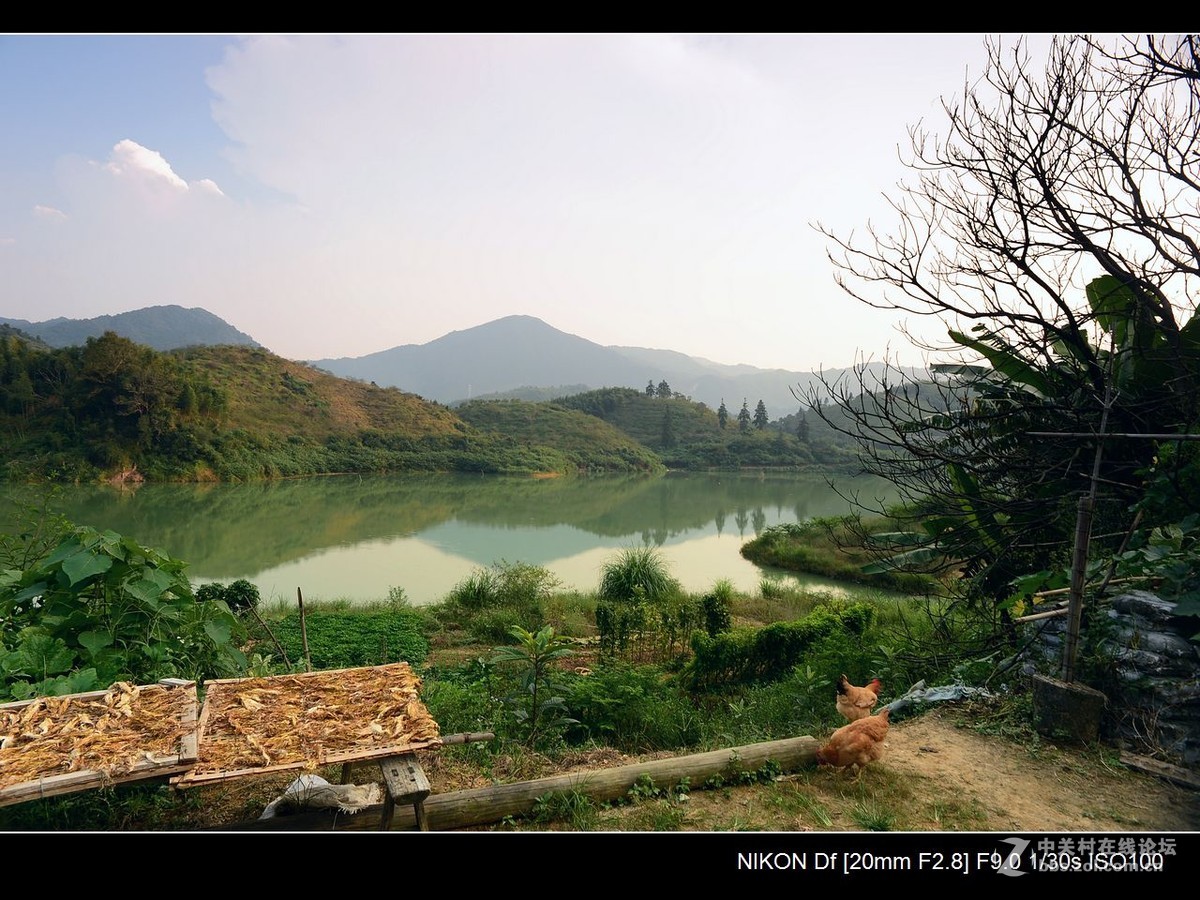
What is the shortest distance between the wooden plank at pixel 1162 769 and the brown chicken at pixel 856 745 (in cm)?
111

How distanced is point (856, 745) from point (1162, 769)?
1324mm

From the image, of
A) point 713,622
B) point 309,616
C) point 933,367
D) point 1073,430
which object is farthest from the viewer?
point 309,616

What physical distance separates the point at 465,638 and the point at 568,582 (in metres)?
4.75

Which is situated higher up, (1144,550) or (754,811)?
(1144,550)

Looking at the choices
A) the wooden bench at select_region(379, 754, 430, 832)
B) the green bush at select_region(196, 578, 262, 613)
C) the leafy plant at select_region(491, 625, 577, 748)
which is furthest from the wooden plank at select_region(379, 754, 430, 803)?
the green bush at select_region(196, 578, 262, 613)

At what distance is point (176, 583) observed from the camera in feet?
10.8

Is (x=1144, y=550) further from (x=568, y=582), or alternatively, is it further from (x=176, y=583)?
(x=568, y=582)

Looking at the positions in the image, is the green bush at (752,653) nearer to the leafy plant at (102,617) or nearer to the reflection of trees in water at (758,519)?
the leafy plant at (102,617)

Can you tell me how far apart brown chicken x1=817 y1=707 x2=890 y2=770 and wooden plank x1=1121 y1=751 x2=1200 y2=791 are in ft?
3.65

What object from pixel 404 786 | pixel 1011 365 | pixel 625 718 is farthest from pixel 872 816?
pixel 1011 365

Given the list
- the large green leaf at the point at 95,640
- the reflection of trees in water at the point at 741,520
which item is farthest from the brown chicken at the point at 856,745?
the reflection of trees in water at the point at 741,520

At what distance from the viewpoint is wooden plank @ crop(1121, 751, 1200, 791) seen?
269cm
